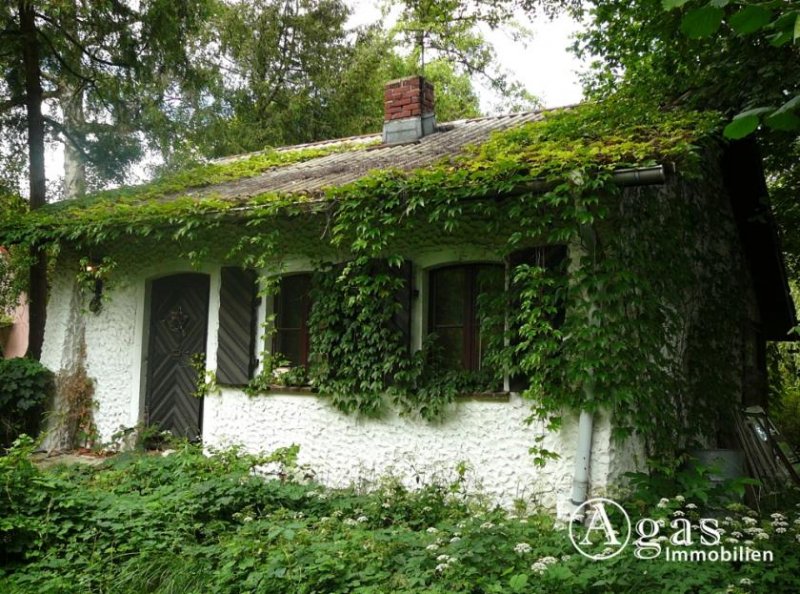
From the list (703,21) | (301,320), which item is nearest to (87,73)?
(301,320)

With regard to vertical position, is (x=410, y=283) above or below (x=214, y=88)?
below

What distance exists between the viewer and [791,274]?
36.0 feet

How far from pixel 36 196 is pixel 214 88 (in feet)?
10.1

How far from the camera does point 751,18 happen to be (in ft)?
7.79

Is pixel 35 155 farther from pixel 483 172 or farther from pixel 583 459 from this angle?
pixel 583 459

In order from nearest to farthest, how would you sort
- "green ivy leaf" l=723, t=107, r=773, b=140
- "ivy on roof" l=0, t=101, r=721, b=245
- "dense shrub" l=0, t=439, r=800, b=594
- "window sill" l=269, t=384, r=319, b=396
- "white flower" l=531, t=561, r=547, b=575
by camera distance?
"green ivy leaf" l=723, t=107, r=773, b=140 → "white flower" l=531, t=561, r=547, b=575 → "dense shrub" l=0, t=439, r=800, b=594 → "ivy on roof" l=0, t=101, r=721, b=245 → "window sill" l=269, t=384, r=319, b=396

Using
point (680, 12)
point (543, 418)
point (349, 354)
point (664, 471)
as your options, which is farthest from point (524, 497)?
point (680, 12)

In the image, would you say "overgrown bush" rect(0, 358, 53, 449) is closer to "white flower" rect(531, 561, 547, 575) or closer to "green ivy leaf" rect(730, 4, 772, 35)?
"white flower" rect(531, 561, 547, 575)

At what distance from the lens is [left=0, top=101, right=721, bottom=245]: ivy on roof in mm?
5344

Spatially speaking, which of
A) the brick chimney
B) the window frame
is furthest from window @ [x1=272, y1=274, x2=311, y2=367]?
the brick chimney

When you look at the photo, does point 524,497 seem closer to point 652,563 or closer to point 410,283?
point 652,563

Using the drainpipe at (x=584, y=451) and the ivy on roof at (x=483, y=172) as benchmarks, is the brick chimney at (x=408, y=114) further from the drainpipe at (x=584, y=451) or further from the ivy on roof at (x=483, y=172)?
the drainpipe at (x=584, y=451)

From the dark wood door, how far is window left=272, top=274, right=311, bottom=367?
124 cm

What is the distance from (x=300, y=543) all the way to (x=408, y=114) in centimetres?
670
